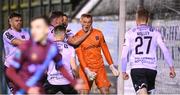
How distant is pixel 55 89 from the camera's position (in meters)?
9.62

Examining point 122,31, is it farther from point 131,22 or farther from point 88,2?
point 88,2

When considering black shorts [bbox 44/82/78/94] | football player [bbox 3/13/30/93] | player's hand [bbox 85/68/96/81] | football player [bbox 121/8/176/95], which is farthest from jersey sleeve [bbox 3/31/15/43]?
football player [bbox 121/8/176/95]

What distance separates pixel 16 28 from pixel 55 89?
1507 millimetres

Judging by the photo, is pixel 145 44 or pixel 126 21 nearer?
pixel 145 44

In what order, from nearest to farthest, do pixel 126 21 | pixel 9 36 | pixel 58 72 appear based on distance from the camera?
pixel 58 72 < pixel 9 36 < pixel 126 21

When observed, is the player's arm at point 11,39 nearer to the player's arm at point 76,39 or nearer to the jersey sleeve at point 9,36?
the jersey sleeve at point 9,36

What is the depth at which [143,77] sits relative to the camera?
9.62 m

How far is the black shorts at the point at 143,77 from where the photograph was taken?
9625mm

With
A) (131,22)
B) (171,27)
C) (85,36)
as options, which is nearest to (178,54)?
(171,27)

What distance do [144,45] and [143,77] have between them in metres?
0.51

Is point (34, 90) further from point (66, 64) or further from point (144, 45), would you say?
point (144, 45)

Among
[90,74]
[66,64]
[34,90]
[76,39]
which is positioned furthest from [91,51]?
[34,90]

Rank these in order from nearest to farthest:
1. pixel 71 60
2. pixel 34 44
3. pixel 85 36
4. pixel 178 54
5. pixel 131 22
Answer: pixel 34 44, pixel 71 60, pixel 85 36, pixel 178 54, pixel 131 22

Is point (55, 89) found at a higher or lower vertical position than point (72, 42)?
lower
